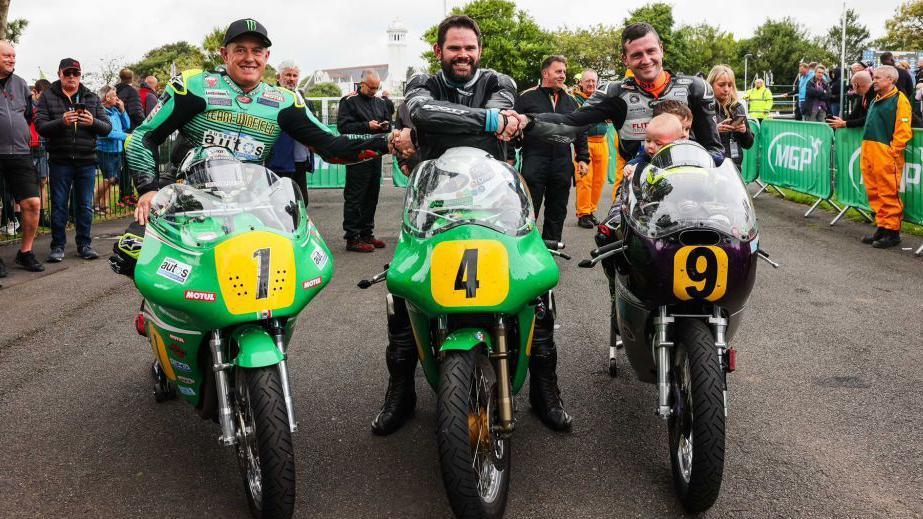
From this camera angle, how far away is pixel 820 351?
538cm

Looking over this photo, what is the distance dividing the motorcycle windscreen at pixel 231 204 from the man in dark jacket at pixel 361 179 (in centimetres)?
613

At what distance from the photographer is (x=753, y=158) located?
14820 millimetres

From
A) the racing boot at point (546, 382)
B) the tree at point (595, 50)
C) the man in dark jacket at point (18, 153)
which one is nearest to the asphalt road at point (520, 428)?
the racing boot at point (546, 382)

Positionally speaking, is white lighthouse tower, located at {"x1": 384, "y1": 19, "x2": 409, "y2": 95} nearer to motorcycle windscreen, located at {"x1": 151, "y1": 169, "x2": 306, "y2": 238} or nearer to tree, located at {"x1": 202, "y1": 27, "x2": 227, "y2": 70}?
tree, located at {"x1": 202, "y1": 27, "x2": 227, "y2": 70}

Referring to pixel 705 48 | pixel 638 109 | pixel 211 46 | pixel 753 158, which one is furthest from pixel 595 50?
pixel 638 109

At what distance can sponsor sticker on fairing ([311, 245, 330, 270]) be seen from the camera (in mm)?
3424

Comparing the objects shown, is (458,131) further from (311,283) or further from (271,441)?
(271,441)

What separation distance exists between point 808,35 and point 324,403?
351 ft

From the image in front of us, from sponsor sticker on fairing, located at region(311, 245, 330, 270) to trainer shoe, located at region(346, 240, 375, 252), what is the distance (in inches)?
241

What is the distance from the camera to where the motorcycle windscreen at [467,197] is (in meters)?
3.29

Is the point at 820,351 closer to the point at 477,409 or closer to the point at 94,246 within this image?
the point at 477,409

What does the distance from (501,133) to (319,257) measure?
38.9 inches

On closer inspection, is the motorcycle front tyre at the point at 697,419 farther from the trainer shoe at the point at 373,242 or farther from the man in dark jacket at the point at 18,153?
the man in dark jacket at the point at 18,153

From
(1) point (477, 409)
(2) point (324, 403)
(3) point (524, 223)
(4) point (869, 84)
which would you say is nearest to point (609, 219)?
(3) point (524, 223)
